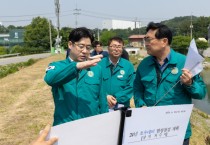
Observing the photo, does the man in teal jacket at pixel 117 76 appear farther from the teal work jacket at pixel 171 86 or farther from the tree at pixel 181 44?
the tree at pixel 181 44

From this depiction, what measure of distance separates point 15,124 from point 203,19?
81254mm

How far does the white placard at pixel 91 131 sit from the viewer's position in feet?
5.98

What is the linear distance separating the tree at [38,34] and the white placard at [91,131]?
56815 millimetres

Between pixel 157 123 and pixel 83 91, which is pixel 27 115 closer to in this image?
pixel 83 91

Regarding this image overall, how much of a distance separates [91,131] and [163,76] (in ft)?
4.37

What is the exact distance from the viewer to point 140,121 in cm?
211

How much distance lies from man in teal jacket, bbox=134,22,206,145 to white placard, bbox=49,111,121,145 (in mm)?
1090

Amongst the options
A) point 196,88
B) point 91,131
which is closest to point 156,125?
point 91,131

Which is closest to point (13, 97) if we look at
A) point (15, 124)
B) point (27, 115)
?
point (27, 115)

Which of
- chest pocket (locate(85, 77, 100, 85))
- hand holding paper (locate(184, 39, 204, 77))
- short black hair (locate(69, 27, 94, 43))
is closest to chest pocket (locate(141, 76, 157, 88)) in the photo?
hand holding paper (locate(184, 39, 204, 77))

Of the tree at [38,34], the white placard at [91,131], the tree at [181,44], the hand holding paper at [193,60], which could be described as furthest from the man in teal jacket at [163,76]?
the tree at [38,34]

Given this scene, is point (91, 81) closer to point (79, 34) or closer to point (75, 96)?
point (75, 96)

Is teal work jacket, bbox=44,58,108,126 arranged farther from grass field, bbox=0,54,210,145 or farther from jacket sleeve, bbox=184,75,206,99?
grass field, bbox=0,54,210,145

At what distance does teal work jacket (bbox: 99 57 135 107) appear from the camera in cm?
430
